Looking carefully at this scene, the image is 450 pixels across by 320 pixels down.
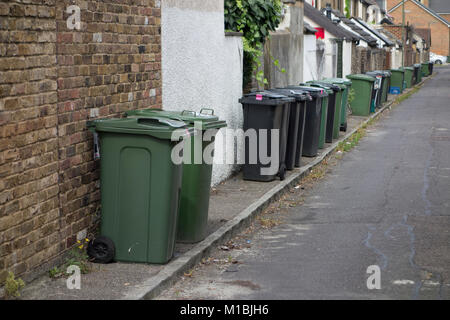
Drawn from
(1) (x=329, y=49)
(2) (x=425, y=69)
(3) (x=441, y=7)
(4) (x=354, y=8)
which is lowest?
(2) (x=425, y=69)

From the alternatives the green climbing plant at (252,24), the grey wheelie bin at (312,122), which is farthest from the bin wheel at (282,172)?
the grey wheelie bin at (312,122)

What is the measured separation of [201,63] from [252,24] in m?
2.59

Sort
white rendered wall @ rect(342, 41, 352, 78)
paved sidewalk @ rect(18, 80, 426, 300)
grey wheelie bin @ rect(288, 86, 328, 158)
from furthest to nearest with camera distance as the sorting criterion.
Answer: white rendered wall @ rect(342, 41, 352, 78)
grey wheelie bin @ rect(288, 86, 328, 158)
paved sidewalk @ rect(18, 80, 426, 300)

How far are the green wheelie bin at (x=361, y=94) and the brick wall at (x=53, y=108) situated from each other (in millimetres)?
16270

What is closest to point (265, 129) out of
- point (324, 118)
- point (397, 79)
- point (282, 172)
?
point (282, 172)

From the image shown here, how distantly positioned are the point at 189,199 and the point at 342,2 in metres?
40.7

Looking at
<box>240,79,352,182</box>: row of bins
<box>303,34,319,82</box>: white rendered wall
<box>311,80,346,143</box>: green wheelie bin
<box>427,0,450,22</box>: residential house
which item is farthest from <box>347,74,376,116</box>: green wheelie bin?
<box>427,0,450,22</box>: residential house

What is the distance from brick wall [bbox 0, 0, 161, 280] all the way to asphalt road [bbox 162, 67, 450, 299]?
110 centimetres

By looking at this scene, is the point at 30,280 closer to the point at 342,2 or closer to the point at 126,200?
the point at 126,200

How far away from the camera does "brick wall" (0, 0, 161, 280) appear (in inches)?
225

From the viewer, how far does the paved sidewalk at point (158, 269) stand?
19.2 feet

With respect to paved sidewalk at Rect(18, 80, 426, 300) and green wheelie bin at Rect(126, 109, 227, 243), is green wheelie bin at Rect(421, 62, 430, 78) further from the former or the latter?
green wheelie bin at Rect(126, 109, 227, 243)

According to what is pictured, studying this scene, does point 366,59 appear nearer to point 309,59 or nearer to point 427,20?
point 309,59

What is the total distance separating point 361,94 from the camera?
77.5 ft
